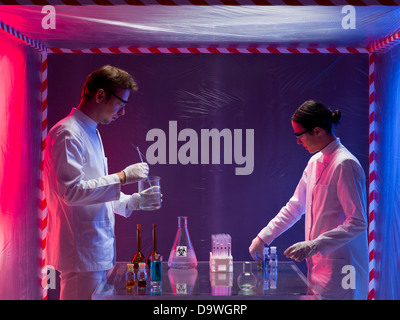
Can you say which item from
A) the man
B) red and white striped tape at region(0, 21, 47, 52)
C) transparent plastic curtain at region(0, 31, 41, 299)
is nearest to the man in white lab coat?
the man

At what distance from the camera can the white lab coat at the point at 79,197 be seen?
8.31 ft

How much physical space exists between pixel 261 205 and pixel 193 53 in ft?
4.69

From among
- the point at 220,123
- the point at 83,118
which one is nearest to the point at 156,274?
the point at 83,118

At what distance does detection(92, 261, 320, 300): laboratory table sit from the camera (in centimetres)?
215

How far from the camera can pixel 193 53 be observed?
403 centimetres

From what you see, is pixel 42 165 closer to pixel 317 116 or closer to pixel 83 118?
pixel 83 118

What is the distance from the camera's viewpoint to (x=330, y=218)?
9.52 ft

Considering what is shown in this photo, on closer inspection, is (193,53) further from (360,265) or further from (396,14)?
(360,265)

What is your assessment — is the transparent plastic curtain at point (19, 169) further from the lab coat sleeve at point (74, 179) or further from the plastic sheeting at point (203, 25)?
the lab coat sleeve at point (74, 179)

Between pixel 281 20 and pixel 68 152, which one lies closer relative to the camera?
pixel 68 152

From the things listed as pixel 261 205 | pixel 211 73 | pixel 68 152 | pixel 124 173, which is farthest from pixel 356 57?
pixel 68 152

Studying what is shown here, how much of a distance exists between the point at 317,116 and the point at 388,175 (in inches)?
44.0

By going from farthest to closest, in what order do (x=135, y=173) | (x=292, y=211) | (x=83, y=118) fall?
(x=292, y=211), (x=83, y=118), (x=135, y=173)

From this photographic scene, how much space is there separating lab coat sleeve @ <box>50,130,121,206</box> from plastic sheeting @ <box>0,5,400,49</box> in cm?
86
